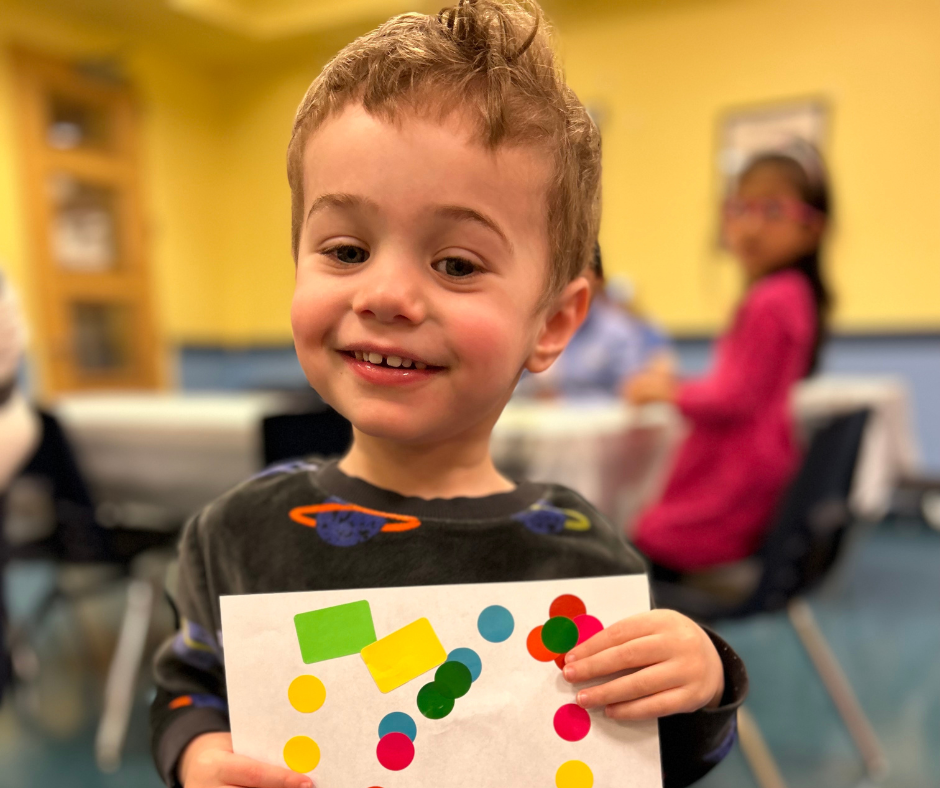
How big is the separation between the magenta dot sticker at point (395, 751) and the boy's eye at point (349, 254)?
0.95ft

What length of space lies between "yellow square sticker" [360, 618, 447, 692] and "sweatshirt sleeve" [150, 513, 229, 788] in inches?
5.9

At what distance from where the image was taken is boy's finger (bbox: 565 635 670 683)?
1.40ft

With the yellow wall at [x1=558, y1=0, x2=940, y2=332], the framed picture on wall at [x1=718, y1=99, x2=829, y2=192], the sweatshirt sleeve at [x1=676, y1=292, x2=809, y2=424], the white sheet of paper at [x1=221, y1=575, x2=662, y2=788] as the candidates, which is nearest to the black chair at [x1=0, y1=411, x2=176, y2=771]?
the sweatshirt sleeve at [x1=676, y1=292, x2=809, y2=424]

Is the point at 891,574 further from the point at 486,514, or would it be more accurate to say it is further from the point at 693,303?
the point at 486,514

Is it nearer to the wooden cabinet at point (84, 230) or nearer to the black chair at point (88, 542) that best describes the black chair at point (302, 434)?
the black chair at point (88, 542)

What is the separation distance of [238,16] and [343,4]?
2.27ft

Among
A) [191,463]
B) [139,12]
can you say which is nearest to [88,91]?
[139,12]

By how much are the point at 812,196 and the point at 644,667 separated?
1275 mm

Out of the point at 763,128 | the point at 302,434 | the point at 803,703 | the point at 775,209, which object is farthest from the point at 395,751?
the point at 763,128

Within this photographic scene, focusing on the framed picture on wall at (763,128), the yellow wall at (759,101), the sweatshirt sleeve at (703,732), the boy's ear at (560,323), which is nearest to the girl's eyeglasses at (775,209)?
the boy's ear at (560,323)

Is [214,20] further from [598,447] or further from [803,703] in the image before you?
[803,703]

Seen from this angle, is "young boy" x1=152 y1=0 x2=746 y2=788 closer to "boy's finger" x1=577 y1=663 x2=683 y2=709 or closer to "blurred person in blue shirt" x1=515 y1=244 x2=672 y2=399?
"boy's finger" x1=577 y1=663 x2=683 y2=709

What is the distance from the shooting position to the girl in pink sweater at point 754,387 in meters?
1.38

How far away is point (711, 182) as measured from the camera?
13.0 feet
